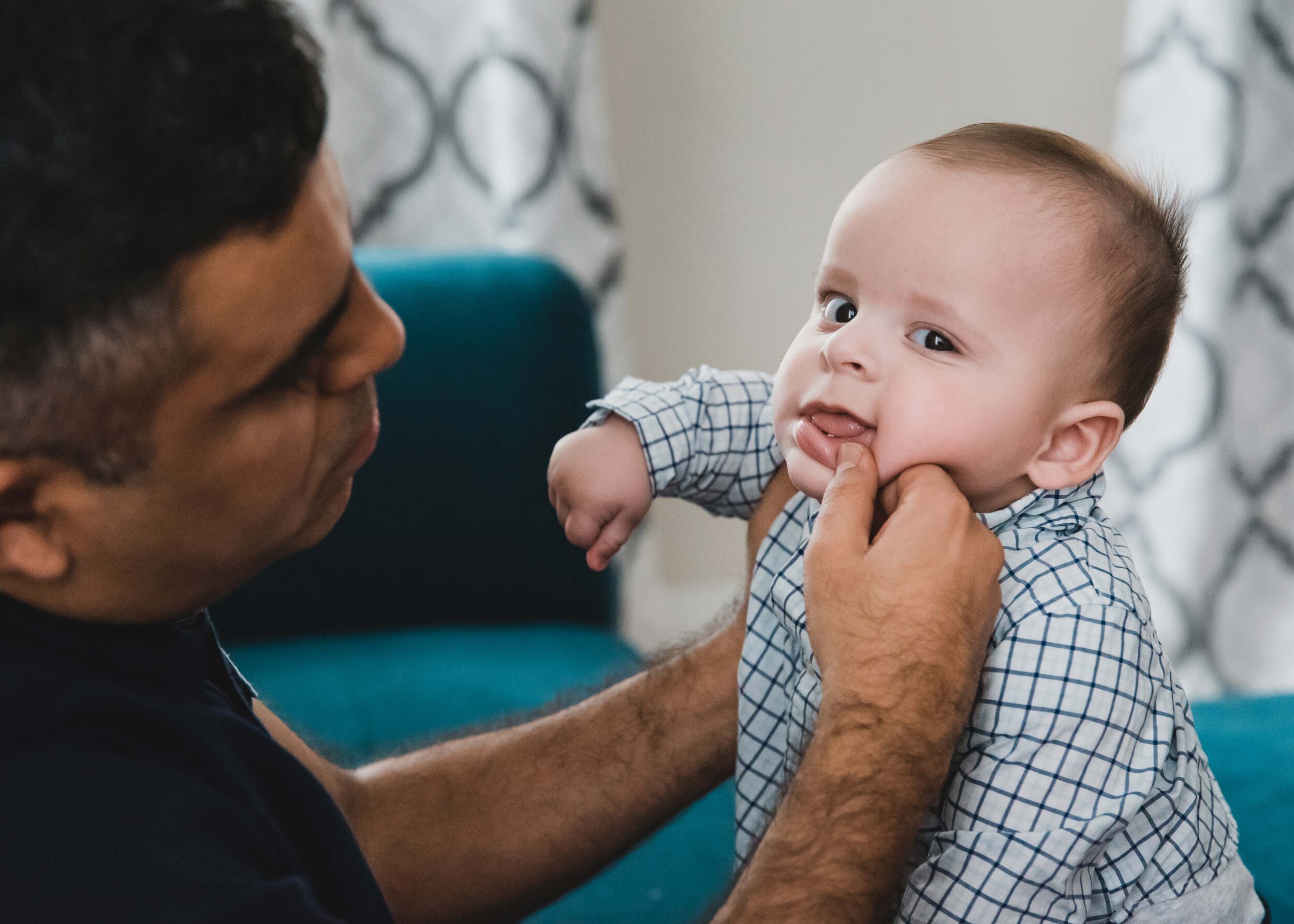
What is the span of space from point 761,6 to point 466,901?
191 centimetres

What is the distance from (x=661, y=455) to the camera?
93 cm

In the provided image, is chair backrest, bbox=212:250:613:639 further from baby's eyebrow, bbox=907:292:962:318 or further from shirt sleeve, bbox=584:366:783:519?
baby's eyebrow, bbox=907:292:962:318

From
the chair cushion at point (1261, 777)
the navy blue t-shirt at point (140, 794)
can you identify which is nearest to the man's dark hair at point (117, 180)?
the navy blue t-shirt at point (140, 794)

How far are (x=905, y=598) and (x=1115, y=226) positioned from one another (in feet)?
0.99

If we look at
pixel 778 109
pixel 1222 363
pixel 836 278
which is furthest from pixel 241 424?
pixel 1222 363

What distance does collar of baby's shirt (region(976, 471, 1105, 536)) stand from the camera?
837 millimetres

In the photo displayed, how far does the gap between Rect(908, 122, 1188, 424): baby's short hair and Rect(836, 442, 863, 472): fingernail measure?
0.18 m

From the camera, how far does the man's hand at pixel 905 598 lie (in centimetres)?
74

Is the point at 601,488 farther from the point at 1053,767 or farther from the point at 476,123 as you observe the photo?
the point at 476,123

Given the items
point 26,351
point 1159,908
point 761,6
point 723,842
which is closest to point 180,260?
point 26,351

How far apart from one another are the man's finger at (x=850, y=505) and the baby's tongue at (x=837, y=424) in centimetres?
2

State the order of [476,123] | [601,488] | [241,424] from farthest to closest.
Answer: [476,123]
[601,488]
[241,424]

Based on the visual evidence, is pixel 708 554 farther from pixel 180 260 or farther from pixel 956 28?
pixel 180 260

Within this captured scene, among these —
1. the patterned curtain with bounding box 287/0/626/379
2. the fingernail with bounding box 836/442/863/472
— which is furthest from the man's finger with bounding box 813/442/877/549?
the patterned curtain with bounding box 287/0/626/379
